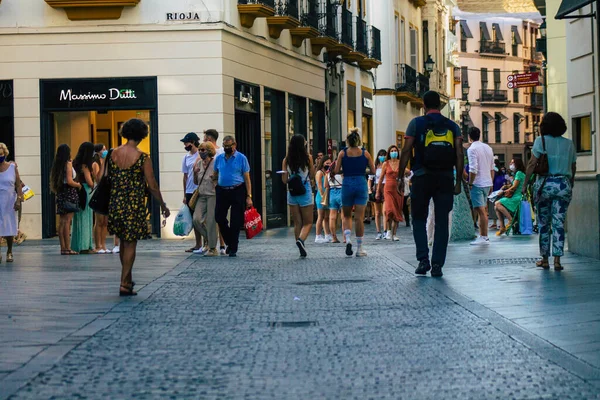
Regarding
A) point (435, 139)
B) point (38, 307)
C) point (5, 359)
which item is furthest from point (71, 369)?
point (435, 139)

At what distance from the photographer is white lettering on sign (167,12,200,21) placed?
26062 millimetres

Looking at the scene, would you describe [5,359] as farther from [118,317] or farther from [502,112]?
[502,112]

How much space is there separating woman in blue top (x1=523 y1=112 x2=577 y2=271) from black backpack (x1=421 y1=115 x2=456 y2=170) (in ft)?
3.01

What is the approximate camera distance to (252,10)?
27.6m

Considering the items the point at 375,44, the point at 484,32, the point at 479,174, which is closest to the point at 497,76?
the point at 484,32

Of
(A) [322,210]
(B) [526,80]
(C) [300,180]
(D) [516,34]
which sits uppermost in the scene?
(D) [516,34]

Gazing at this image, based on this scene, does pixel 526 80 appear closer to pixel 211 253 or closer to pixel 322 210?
pixel 322 210

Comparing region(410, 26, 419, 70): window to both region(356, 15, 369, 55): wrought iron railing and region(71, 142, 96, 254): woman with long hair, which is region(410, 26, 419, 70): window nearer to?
region(356, 15, 369, 55): wrought iron railing

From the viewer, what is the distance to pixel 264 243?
75.8 feet

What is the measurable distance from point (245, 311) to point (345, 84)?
102ft

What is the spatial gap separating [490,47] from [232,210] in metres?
84.9

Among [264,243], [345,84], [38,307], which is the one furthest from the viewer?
[345,84]

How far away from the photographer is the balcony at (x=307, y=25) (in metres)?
32.4

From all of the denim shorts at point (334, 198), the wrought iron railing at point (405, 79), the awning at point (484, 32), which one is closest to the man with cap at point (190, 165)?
the denim shorts at point (334, 198)
